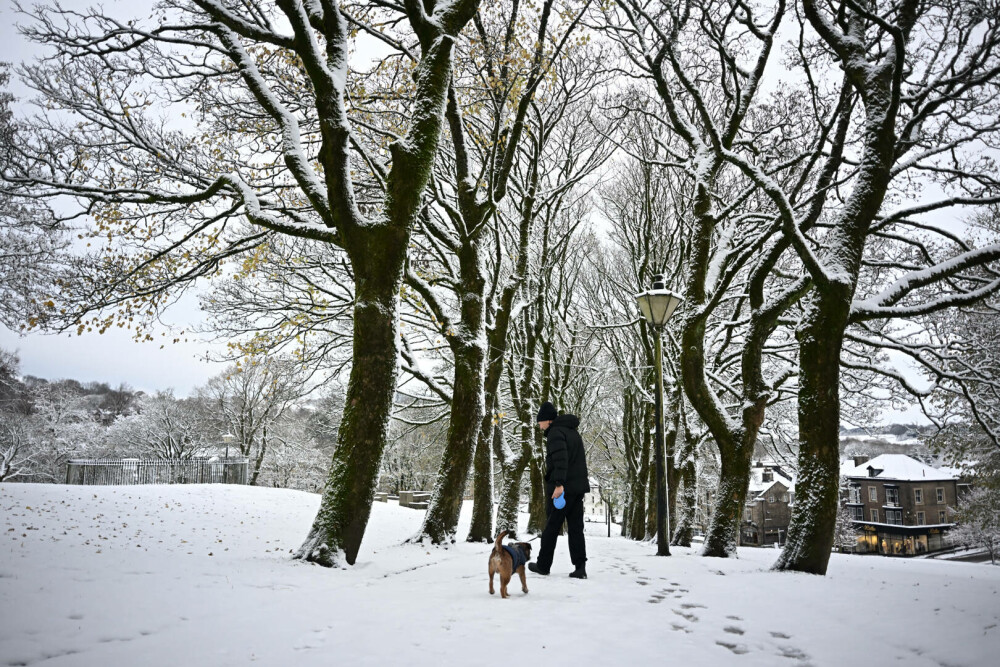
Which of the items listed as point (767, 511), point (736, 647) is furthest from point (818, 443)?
point (767, 511)

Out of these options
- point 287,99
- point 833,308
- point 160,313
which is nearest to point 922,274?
point 833,308

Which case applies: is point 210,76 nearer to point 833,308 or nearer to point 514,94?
point 514,94

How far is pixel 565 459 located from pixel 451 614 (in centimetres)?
209

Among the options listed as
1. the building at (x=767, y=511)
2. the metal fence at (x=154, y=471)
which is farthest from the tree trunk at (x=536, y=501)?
the building at (x=767, y=511)

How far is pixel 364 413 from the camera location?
6.02 m

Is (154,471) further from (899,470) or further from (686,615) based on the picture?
→ (899,470)

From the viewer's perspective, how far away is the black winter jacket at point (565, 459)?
5512mm

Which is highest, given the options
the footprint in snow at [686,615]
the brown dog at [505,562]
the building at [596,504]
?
the brown dog at [505,562]

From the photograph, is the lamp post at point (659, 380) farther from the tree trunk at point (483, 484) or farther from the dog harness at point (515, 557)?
the dog harness at point (515, 557)

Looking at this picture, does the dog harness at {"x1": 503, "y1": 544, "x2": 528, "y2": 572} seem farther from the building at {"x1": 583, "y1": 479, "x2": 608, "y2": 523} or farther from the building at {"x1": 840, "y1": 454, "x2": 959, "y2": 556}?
the building at {"x1": 840, "y1": 454, "x2": 959, "y2": 556}

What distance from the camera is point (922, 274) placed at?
6750mm

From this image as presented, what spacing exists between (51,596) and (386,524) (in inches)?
465

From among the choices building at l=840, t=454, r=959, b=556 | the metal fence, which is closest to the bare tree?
the metal fence

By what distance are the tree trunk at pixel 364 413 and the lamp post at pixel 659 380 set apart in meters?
4.34
